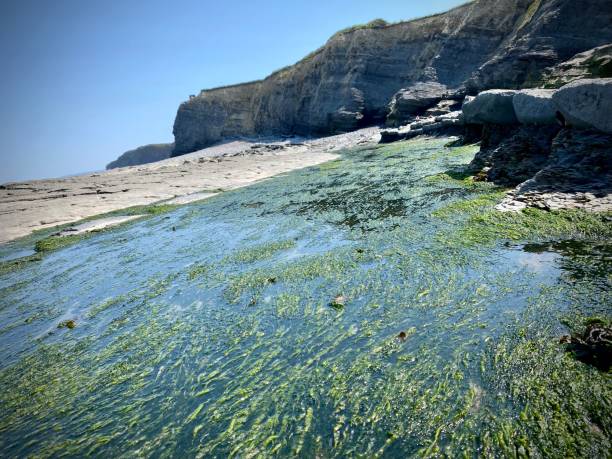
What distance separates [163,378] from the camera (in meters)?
5.43

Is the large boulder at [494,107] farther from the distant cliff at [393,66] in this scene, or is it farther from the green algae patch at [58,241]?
the green algae patch at [58,241]

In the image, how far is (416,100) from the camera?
1836 inches

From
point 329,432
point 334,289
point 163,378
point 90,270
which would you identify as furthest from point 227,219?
point 329,432

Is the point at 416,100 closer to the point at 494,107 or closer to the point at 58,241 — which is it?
the point at 494,107

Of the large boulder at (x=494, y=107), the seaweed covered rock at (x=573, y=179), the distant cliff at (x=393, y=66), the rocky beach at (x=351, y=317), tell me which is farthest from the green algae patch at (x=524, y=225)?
the distant cliff at (x=393, y=66)

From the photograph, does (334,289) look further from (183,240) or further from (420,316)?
(183,240)

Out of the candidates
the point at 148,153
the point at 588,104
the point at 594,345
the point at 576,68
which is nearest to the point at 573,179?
the point at 588,104

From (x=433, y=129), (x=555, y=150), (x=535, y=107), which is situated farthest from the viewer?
(x=433, y=129)

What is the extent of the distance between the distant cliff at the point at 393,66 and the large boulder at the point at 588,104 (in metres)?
25.3

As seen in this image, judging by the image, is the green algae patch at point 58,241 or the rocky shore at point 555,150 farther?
the green algae patch at point 58,241

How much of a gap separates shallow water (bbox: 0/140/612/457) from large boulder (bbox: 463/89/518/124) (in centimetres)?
780

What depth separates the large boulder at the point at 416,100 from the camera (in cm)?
4674

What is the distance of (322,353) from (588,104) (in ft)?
33.6

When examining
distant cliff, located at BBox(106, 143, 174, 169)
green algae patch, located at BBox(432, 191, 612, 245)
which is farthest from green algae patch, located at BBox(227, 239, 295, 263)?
distant cliff, located at BBox(106, 143, 174, 169)
